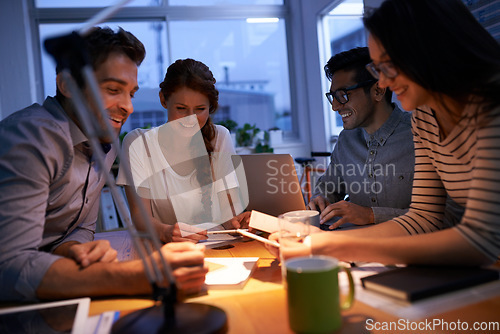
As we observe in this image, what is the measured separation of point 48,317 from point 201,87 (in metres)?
1.22

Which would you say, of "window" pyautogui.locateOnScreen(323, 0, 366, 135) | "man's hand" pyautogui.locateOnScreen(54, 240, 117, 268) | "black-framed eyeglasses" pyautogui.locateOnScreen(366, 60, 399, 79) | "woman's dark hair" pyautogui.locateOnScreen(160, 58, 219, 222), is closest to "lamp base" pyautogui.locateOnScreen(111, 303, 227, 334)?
"man's hand" pyautogui.locateOnScreen(54, 240, 117, 268)

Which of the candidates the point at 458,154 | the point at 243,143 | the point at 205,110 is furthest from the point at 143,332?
the point at 243,143

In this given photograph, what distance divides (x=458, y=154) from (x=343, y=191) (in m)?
0.99

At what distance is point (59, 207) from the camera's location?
1.16 m

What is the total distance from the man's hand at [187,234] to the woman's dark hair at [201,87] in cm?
45

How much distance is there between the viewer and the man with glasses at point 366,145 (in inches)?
67.6

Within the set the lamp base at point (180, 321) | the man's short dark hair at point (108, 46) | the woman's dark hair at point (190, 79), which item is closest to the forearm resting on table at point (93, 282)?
the lamp base at point (180, 321)

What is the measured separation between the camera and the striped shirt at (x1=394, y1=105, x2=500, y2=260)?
86 centimetres

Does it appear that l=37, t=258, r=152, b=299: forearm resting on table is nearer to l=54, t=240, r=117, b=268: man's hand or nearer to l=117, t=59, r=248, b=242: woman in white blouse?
l=54, t=240, r=117, b=268: man's hand

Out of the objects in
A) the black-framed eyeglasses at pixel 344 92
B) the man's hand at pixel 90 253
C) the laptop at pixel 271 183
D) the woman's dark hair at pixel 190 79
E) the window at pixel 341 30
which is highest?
the window at pixel 341 30

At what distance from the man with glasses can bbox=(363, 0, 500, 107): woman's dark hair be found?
75cm

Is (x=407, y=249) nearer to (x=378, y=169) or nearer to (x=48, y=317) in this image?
(x=48, y=317)

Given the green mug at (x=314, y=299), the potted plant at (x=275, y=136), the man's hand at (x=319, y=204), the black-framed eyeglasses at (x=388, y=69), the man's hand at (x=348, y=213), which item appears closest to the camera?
the green mug at (x=314, y=299)

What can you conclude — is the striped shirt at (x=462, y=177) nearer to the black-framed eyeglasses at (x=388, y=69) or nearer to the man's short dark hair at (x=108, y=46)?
the black-framed eyeglasses at (x=388, y=69)
